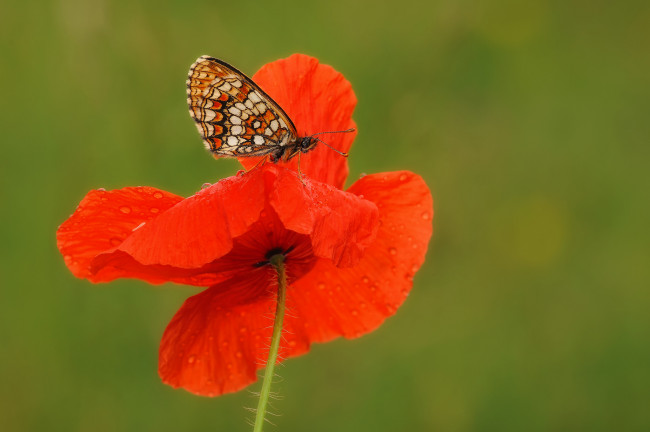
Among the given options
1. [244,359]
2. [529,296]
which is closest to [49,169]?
[244,359]

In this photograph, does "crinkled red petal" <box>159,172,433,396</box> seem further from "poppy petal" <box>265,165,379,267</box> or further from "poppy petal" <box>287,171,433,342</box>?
"poppy petal" <box>265,165,379,267</box>

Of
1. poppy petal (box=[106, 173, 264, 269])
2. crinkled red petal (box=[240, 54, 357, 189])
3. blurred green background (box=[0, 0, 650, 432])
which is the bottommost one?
blurred green background (box=[0, 0, 650, 432])

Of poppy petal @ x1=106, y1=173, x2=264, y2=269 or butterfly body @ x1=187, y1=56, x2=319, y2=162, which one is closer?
poppy petal @ x1=106, y1=173, x2=264, y2=269

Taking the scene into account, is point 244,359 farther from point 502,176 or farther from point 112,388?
point 502,176

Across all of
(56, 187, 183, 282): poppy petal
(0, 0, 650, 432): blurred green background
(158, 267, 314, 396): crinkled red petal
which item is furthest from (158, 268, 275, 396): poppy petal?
(0, 0, 650, 432): blurred green background

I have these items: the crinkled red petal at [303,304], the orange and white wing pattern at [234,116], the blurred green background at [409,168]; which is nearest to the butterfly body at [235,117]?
the orange and white wing pattern at [234,116]

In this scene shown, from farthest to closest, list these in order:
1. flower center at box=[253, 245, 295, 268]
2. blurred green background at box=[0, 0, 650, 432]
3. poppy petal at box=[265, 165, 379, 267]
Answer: blurred green background at box=[0, 0, 650, 432]
flower center at box=[253, 245, 295, 268]
poppy petal at box=[265, 165, 379, 267]

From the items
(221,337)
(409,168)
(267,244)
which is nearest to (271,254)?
(267,244)

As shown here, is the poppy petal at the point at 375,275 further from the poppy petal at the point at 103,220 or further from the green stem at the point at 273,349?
the poppy petal at the point at 103,220
